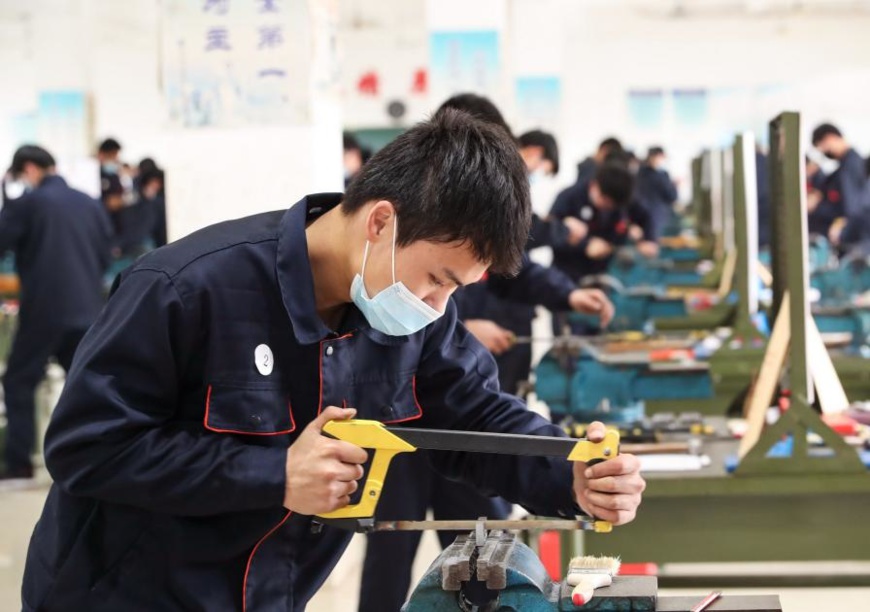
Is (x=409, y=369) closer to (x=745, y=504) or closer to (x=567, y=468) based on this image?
(x=567, y=468)

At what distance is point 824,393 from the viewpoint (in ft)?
8.88

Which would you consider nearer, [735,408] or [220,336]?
[220,336]

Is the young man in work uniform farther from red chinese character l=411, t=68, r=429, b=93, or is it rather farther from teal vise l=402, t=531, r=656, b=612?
red chinese character l=411, t=68, r=429, b=93

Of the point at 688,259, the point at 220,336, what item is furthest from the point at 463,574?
the point at 688,259

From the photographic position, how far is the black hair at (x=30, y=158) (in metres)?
5.34

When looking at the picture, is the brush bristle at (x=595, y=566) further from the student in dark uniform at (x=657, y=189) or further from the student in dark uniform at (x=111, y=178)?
the student in dark uniform at (x=657, y=189)

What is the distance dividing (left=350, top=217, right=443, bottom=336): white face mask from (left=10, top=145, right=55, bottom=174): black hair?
418 cm

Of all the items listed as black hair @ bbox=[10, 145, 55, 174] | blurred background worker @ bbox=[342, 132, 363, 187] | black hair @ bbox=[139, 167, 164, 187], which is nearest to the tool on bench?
black hair @ bbox=[10, 145, 55, 174]

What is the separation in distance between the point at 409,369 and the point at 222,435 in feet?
1.04

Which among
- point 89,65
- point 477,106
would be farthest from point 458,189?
point 89,65

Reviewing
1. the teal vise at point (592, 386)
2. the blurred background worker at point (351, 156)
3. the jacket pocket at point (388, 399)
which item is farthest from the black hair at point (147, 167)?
the jacket pocket at point (388, 399)

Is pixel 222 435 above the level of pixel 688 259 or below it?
above

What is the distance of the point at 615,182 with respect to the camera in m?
6.32

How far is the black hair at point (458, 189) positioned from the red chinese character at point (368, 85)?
1405 centimetres
